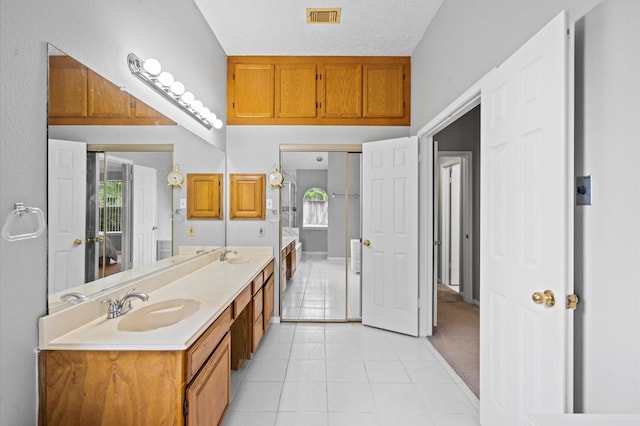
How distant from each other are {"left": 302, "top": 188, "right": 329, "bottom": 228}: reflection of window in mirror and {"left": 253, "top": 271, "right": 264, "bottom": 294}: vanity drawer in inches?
51.9

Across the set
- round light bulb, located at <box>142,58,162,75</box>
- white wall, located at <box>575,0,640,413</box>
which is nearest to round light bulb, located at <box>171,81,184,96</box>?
round light bulb, located at <box>142,58,162,75</box>

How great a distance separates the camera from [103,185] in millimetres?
1666

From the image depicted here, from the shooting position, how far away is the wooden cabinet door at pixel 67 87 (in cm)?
129

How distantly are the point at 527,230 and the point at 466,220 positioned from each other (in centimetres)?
330

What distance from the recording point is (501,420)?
170 centimetres

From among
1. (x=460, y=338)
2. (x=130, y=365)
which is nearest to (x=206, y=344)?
(x=130, y=365)

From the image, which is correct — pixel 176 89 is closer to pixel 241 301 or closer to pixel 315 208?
pixel 241 301

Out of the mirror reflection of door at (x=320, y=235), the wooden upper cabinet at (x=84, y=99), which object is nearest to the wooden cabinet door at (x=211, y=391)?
the wooden upper cabinet at (x=84, y=99)

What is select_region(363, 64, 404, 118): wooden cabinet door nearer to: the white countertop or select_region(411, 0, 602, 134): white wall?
select_region(411, 0, 602, 134): white wall

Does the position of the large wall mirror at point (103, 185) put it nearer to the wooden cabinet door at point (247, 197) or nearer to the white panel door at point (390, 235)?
the wooden cabinet door at point (247, 197)

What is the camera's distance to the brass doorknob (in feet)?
4.26

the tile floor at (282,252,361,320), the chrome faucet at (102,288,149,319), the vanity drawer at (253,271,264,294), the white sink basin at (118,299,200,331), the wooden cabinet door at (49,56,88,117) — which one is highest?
the wooden cabinet door at (49,56,88,117)

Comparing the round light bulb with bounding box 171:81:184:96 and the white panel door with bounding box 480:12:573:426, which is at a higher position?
the round light bulb with bounding box 171:81:184:96

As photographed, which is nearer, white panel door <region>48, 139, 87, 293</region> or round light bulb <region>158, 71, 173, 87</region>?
white panel door <region>48, 139, 87, 293</region>
